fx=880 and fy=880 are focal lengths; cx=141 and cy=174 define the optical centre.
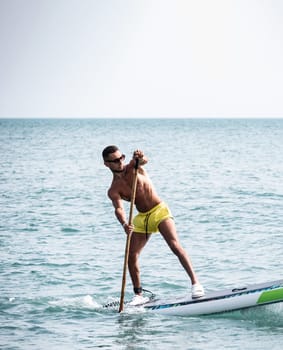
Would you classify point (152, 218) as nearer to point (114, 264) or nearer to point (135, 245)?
point (135, 245)

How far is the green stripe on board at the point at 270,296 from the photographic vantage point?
11055mm

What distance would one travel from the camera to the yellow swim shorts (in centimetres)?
1139

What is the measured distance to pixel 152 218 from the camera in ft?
37.4

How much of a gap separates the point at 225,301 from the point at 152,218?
1446 millimetres

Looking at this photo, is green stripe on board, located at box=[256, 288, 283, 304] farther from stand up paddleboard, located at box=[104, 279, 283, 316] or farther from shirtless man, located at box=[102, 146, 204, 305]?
shirtless man, located at box=[102, 146, 204, 305]

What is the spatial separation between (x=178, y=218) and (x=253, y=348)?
1241 cm

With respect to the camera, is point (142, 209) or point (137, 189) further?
point (142, 209)

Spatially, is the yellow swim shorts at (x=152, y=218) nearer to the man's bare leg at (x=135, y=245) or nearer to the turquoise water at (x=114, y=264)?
the man's bare leg at (x=135, y=245)

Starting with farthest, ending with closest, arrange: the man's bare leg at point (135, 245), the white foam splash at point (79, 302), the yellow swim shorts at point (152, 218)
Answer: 1. the white foam splash at point (79, 302)
2. the man's bare leg at point (135, 245)
3. the yellow swim shorts at point (152, 218)

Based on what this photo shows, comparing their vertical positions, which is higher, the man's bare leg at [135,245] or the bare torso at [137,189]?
the bare torso at [137,189]

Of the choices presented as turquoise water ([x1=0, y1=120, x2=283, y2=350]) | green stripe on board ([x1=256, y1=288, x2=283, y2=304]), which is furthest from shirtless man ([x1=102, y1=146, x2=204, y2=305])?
turquoise water ([x1=0, y1=120, x2=283, y2=350])

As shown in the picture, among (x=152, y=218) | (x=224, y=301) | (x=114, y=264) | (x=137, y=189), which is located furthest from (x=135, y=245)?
→ (x=114, y=264)

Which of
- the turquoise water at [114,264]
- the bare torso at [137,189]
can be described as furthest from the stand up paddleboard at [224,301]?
the bare torso at [137,189]

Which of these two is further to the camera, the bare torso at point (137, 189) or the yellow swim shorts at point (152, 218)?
the yellow swim shorts at point (152, 218)
